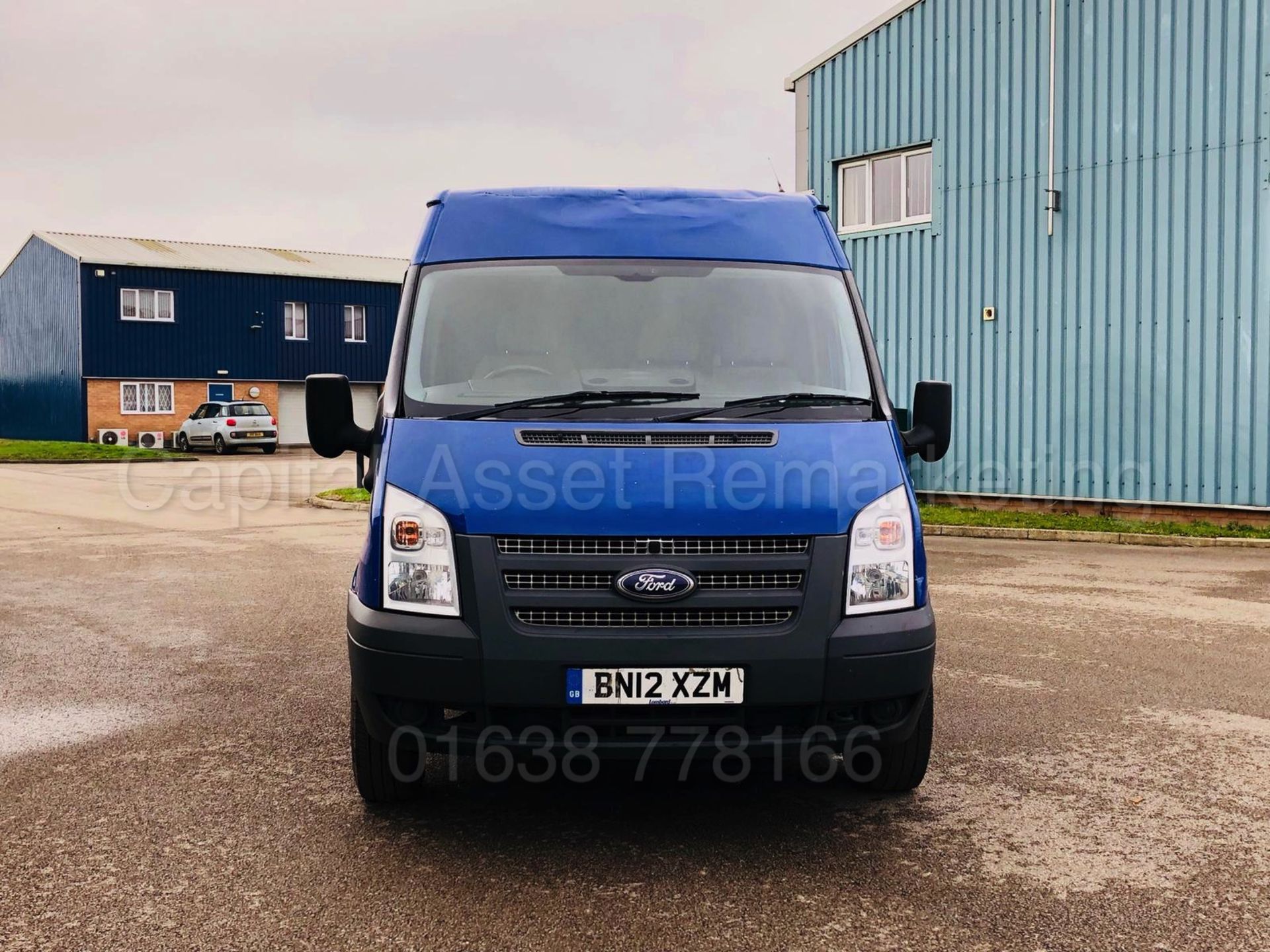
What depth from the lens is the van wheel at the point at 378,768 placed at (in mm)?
4418

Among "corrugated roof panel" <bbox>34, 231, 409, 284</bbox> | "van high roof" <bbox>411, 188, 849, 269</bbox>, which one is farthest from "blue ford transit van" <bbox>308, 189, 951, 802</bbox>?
"corrugated roof panel" <bbox>34, 231, 409, 284</bbox>

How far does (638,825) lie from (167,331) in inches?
1781

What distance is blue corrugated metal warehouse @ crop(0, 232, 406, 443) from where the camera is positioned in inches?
1761

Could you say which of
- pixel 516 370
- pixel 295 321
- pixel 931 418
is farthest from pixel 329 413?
pixel 295 321

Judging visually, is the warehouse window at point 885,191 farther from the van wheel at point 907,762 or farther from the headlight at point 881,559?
the headlight at point 881,559

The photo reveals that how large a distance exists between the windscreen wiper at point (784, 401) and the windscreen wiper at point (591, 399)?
140mm

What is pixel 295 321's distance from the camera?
49.4 metres

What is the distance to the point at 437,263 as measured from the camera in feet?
17.1

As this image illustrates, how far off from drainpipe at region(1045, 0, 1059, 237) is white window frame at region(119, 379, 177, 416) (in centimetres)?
3735

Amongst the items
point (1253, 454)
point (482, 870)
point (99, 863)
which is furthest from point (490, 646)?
point (1253, 454)

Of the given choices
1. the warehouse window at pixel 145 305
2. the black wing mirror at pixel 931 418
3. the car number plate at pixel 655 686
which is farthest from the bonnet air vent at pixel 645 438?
the warehouse window at pixel 145 305

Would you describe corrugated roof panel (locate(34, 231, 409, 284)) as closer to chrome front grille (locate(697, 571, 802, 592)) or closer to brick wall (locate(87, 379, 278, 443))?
brick wall (locate(87, 379, 278, 443))

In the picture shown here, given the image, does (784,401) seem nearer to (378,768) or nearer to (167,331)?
(378,768)

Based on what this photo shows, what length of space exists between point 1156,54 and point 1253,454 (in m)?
4.77
